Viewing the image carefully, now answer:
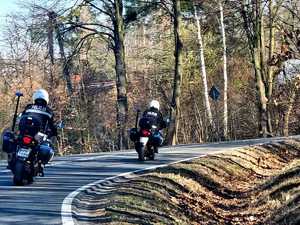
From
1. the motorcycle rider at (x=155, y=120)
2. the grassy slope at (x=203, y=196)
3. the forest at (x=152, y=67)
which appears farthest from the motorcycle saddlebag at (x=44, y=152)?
the forest at (x=152, y=67)

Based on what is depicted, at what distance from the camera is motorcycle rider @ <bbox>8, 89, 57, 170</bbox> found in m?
12.5

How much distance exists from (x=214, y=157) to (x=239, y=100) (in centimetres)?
2537

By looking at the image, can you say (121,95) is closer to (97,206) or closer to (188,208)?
(188,208)

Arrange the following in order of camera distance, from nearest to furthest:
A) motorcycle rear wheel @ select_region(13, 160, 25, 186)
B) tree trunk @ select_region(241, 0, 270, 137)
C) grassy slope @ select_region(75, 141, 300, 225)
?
1. grassy slope @ select_region(75, 141, 300, 225)
2. motorcycle rear wheel @ select_region(13, 160, 25, 186)
3. tree trunk @ select_region(241, 0, 270, 137)

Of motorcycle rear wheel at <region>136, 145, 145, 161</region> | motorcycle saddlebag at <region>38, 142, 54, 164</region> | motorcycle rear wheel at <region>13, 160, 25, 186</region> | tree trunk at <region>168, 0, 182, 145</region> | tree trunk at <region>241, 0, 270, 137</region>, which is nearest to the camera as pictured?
motorcycle rear wheel at <region>13, 160, 25, 186</region>

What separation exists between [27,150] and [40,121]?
0.67 meters

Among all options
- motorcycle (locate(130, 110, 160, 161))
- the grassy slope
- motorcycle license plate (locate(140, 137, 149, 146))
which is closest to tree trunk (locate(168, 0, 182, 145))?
the grassy slope

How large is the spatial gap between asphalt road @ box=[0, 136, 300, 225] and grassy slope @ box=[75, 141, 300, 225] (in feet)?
1.84

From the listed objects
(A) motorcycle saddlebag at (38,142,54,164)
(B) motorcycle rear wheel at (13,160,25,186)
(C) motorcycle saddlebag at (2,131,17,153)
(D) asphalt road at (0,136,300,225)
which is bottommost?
(D) asphalt road at (0,136,300,225)

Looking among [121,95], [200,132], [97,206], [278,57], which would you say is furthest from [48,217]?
[200,132]

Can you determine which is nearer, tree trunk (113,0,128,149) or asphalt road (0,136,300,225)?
asphalt road (0,136,300,225)

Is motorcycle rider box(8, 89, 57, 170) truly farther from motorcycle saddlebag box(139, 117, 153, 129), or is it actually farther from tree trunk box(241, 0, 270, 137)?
tree trunk box(241, 0, 270, 137)

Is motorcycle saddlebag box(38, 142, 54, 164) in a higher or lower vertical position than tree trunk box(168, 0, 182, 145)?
lower

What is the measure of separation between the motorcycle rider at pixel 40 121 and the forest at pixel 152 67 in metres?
18.3
